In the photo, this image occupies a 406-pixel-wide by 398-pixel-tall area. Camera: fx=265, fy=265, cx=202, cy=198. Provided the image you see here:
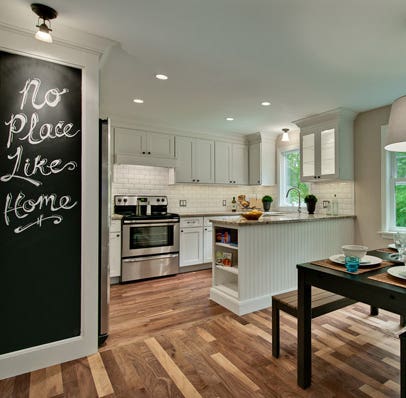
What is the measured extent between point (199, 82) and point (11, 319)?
8.83ft

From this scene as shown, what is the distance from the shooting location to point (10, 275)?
1.82 meters

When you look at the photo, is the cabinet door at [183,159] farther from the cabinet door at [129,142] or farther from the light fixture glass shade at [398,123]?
the light fixture glass shade at [398,123]

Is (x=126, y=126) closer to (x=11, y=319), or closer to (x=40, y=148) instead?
(x=40, y=148)

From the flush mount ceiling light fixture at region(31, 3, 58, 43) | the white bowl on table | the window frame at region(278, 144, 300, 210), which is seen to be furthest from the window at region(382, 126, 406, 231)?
the flush mount ceiling light fixture at region(31, 3, 58, 43)

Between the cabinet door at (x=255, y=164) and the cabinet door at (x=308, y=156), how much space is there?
1019 mm

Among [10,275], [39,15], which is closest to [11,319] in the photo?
[10,275]

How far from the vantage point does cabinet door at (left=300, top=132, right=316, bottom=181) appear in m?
4.15

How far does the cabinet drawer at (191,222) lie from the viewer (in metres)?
4.38

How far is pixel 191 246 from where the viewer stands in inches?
175

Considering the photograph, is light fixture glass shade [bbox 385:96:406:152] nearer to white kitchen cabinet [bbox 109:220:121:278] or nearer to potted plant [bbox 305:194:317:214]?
potted plant [bbox 305:194:317:214]

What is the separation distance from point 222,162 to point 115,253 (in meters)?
2.59

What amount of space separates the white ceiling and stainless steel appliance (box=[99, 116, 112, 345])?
77 cm

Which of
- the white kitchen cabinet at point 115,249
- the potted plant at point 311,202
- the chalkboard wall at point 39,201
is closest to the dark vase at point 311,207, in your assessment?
the potted plant at point 311,202

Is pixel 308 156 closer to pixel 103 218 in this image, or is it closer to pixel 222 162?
pixel 222 162
